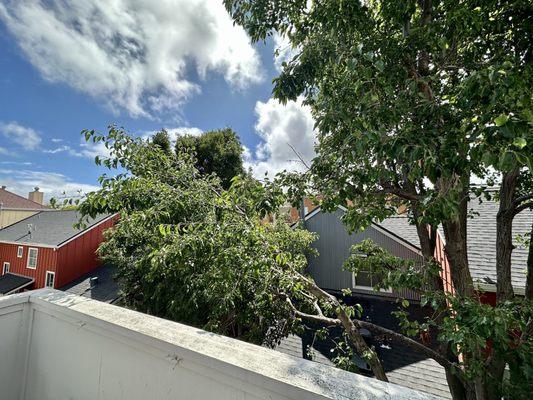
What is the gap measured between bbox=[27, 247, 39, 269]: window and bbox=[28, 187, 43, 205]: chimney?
20.9m

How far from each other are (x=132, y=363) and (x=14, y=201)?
1348 inches

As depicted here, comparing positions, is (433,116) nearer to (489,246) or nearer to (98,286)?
(489,246)

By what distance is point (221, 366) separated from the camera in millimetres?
864

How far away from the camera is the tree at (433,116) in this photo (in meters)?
1.57

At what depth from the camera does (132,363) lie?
3.68ft

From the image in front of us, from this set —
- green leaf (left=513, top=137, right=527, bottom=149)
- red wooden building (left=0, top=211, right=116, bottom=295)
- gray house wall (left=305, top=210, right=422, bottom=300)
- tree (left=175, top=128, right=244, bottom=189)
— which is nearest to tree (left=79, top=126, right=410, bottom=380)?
green leaf (left=513, top=137, right=527, bottom=149)

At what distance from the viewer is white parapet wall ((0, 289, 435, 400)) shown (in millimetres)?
776

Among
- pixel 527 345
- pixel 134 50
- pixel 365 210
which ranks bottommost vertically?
pixel 527 345

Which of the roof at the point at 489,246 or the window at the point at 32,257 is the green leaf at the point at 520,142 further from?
the window at the point at 32,257

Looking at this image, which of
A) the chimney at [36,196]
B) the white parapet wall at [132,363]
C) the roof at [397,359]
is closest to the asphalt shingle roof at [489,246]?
the roof at [397,359]

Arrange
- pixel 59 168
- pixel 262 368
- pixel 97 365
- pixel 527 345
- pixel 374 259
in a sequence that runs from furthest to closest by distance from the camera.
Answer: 1. pixel 59 168
2. pixel 374 259
3. pixel 527 345
4. pixel 97 365
5. pixel 262 368

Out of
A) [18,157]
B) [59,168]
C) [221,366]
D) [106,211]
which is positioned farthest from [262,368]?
[18,157]

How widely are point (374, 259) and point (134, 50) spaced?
7.13 meters

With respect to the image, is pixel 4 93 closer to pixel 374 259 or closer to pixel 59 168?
pixel 59 168
